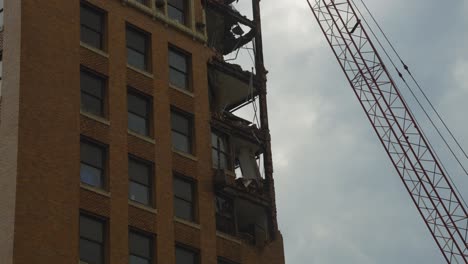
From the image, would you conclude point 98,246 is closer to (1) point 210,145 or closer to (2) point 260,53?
(1) point 210,145

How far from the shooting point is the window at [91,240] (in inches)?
1858

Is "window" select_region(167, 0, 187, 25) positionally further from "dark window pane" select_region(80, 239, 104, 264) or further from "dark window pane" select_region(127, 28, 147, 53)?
"dark window pane" select_region(80, 239, 104, 264)

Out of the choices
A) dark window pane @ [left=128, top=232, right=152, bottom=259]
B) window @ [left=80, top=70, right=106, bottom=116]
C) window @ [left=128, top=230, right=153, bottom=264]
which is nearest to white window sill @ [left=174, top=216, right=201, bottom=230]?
window @ [left=128, top=230, right=153, bottom=264]

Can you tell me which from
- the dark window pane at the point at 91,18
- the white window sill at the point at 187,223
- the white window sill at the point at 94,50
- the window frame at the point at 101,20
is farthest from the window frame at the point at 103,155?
the dark window pane at the point at 91,18

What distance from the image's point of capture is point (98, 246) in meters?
47.9

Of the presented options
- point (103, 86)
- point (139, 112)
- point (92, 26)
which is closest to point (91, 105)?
point (103, 86)

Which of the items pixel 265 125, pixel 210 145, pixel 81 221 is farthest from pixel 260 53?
pixel 81 221

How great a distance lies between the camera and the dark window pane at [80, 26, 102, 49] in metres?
52.9

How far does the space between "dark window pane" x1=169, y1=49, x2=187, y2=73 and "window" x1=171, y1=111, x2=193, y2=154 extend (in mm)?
3066

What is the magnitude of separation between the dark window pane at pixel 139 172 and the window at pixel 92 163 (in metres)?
1.90

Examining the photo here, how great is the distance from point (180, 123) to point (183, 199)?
183 inches

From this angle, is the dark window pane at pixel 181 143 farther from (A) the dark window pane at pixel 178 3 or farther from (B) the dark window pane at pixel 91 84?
(A) the dark window pane at pixel 178 3

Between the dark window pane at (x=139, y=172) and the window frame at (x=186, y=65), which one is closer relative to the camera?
the dark window pane at (x=139, y=172)

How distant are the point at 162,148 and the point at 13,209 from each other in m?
11.5
